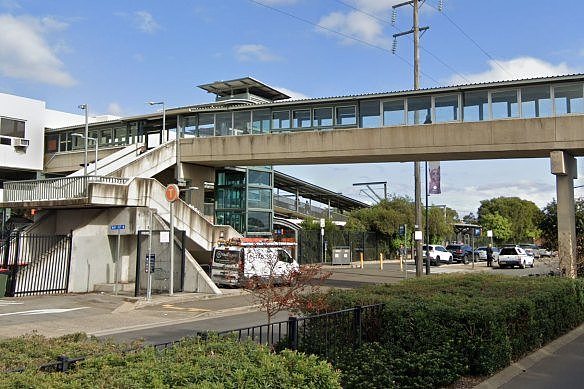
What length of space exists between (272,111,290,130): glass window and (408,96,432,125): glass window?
6.33 m

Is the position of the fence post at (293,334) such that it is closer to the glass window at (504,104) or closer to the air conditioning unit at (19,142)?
the glass window at (504,104)

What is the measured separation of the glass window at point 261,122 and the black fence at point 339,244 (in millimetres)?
15445

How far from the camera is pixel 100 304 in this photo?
1961 centimetres

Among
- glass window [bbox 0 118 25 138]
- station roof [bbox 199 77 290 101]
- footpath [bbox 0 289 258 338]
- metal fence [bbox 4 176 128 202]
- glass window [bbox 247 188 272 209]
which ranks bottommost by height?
footpath [bbox 0 289 258 338]

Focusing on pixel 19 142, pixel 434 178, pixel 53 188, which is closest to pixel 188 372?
pixel 53 188

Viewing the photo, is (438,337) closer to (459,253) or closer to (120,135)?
(120,135)

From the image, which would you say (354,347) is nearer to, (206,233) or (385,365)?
(385,365)

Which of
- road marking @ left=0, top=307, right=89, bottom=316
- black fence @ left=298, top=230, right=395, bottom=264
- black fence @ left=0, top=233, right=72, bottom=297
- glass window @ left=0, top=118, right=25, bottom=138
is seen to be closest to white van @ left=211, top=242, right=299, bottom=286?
black fence @ left=0, top=233, right=72, bottom=297

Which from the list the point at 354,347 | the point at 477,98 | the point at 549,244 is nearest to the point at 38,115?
the point at 477,98

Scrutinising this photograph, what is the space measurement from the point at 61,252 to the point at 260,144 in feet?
34.6

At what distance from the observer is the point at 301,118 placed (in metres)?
28.8

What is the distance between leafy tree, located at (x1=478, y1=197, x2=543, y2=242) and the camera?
99812 millimetres

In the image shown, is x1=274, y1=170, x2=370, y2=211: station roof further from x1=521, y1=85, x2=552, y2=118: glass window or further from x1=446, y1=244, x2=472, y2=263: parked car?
x1=521, y1=85, x2=552, y2=118: glass window

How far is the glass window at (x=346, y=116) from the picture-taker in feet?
88.9
